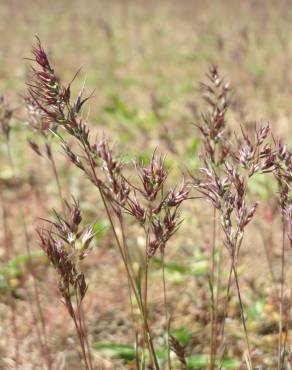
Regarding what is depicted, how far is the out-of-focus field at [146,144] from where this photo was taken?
103 inches

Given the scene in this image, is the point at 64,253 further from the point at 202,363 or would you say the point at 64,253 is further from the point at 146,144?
the point at 146,144

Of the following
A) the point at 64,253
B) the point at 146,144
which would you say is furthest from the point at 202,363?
the point at 146,144

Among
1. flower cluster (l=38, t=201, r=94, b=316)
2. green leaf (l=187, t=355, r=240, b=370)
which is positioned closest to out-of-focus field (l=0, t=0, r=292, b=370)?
green leaf (l=187, t=355, r=240, b=370)

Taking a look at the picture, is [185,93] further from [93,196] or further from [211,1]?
[211,1]

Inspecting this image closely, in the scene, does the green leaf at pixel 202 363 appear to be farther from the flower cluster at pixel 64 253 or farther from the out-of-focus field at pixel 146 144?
the flower cluster at pixel 64 253

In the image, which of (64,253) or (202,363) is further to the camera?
(202,363)

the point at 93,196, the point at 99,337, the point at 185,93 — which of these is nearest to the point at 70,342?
the point at 99,337

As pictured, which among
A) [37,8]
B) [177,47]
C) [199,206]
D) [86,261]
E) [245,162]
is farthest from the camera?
[37,8]

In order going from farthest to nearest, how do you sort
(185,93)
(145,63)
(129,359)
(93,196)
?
(145,63), (185,93), (93,196), (129,359)

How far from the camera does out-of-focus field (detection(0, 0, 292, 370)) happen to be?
2611 mm

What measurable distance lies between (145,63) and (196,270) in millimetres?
5024

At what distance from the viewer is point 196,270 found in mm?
3051

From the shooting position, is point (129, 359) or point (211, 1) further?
point (211, 1)

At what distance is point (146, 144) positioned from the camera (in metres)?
4.88
